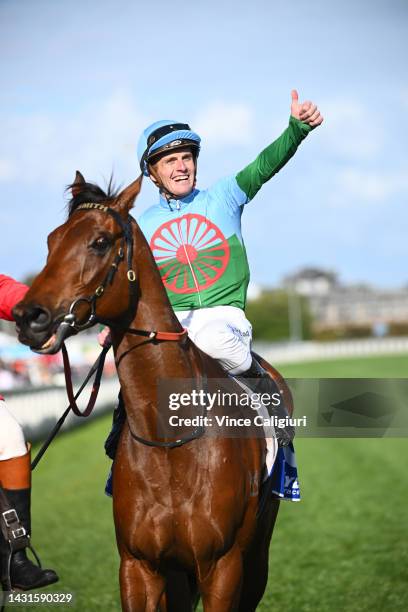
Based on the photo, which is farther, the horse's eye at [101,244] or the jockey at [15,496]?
the jockey at [15,496]

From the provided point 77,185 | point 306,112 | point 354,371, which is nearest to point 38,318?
point 77,185

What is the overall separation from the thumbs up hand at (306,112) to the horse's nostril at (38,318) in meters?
1.71

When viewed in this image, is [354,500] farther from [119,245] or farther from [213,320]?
[119,245]

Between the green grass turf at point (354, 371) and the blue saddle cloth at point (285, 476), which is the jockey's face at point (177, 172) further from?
the green grass turf at point (354, 371)

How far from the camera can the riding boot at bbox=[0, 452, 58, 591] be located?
4.38 meters

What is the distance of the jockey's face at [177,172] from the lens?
475cm

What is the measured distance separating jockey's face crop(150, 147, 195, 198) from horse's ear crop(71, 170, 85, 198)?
65 cm

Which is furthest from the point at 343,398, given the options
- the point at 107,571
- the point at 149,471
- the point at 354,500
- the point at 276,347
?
the point at 276,347

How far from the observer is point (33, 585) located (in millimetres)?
4363

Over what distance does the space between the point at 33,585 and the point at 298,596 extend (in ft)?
11.3

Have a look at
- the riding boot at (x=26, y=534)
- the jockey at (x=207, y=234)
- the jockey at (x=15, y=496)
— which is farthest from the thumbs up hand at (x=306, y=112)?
the riding boot at (x=26, y=534)

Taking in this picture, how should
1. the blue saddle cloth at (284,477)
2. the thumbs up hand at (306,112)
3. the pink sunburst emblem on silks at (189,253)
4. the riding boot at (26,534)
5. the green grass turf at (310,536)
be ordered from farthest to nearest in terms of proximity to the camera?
1. the green grass turf at (310,536)
2. the blue saddle cloth at (284,477)
3. the pink sunburst emblem on silks at (189,253)
4. the thumbs up hand at (306,112)
5. the riding boot at (26,534)

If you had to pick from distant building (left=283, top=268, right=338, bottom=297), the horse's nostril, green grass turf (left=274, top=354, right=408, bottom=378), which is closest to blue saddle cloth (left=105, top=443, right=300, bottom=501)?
the horse's nostril

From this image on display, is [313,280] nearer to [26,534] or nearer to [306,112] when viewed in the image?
[306,112]
